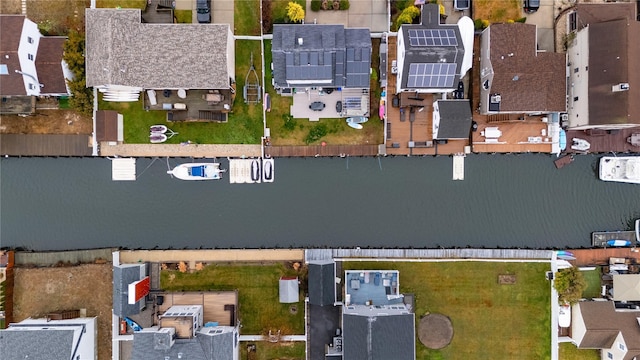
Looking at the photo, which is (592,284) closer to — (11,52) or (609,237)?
(609,237)

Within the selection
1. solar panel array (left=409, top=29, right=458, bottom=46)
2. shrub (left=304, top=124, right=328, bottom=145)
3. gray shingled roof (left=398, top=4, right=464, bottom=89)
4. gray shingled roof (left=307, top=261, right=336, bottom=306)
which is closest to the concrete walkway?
gray shingled roof (left=307, top=261, right=336, bottom=306)

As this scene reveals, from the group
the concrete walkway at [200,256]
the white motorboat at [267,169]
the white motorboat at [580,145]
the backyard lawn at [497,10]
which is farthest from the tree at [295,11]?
the white motorboat at [580,145]

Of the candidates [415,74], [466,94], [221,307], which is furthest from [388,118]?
[221,307]

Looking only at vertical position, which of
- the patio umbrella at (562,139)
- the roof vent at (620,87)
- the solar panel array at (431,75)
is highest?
the solar panel array at (431,75)

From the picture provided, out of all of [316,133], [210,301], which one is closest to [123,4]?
[316,133]

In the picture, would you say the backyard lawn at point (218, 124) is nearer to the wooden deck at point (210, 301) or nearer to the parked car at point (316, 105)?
the parked car at point (316, 105)

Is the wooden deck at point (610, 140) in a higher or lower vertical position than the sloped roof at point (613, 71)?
lower

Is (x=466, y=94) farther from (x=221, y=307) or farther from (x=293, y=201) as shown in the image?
(x=221, y=307)
